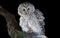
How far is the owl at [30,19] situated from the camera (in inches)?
37.3

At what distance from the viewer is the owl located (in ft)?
3.11

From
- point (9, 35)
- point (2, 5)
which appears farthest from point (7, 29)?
point (2, 5)

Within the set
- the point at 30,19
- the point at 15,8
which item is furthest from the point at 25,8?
the point at 15,8

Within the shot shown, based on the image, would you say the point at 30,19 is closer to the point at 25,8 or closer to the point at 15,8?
the point at 25,8

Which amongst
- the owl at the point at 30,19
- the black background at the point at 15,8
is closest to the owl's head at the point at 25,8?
the owl at the point at 30,19

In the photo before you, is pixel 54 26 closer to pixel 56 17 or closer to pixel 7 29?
pixel 56 17

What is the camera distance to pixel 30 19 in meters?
0.97

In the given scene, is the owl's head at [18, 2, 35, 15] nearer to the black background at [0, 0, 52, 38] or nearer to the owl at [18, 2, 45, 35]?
the owl at [18, 2, 45, 35]

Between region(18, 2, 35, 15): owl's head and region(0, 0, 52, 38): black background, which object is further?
region(0, 0, 52, 38): black background

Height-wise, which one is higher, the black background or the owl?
the black background

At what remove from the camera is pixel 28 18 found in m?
0.96

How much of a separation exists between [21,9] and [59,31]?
398 millimetres

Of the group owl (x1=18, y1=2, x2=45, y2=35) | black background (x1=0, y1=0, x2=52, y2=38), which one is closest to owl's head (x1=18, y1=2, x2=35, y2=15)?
owl (x1=18, y1=2, x2=45, y2=35)

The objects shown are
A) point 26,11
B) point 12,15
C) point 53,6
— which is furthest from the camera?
point 53,6
